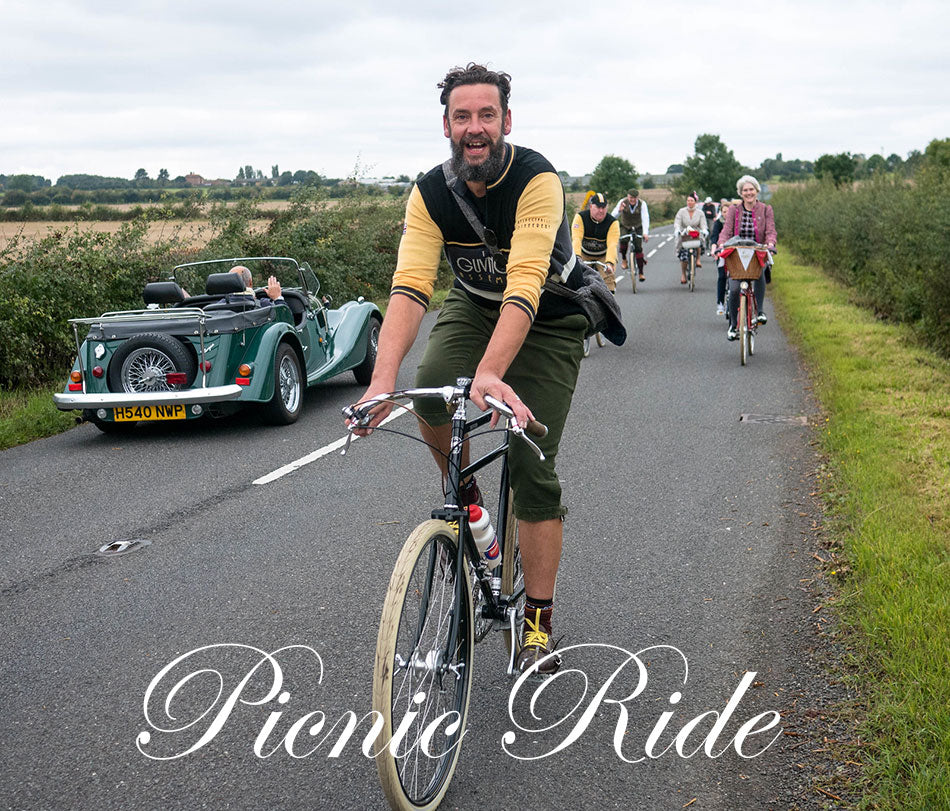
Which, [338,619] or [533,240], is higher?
[533,240]

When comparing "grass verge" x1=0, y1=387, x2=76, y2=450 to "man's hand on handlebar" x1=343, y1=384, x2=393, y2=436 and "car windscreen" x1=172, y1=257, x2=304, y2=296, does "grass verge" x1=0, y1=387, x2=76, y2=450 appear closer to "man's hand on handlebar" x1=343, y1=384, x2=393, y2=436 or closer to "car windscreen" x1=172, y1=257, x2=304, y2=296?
"car windscreen" x1=172, y1=257, x2=304, y2=296

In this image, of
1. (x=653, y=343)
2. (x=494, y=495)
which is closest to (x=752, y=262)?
(x=653, y=343)

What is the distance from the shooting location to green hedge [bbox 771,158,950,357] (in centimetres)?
1498

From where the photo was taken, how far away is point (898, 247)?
17.2 m

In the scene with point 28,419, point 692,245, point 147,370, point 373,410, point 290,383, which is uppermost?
point 692,245

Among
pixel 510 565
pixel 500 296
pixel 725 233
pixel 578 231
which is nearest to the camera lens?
pixel 500 296

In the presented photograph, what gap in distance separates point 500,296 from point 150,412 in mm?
5677

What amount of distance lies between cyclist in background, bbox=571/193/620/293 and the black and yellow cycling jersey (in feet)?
32.4

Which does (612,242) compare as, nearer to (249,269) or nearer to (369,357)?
(369,357)

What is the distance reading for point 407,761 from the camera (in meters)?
2.85

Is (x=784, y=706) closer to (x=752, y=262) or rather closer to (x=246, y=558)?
(x=246, y=558)

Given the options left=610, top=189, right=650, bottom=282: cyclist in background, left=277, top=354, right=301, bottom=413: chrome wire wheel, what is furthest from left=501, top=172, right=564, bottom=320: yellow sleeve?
left=610, top=189, right=650, bottom=282: cyclist in background

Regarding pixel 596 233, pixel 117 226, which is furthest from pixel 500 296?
pixel 117 226

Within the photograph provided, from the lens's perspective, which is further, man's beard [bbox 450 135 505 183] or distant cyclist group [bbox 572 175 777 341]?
distant cyclist group [bbox 572 175 777 341]
